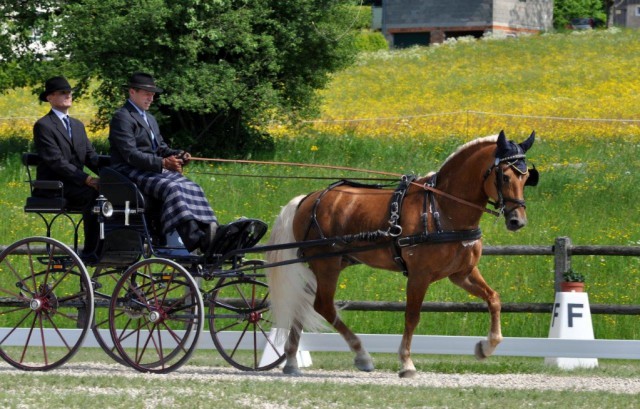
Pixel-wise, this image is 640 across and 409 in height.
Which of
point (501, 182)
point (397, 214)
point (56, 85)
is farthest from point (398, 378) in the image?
point (56, 85)

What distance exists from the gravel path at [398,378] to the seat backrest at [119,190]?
4.33 feet

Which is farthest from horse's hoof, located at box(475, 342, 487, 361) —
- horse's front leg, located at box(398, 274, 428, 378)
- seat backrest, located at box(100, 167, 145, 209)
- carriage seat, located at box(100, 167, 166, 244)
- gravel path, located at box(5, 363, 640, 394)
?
seat backrest, located at box(100, 167, 145, 209)

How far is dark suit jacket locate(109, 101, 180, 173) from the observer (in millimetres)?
9586

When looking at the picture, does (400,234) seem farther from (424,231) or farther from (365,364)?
(365,364)

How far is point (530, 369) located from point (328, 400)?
10.2ft

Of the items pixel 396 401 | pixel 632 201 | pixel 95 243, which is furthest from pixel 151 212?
pixel 632 201

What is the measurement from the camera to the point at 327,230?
9906 millimetres

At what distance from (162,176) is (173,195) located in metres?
0.26

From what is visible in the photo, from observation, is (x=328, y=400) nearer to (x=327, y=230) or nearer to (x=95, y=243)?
(x=327, y=230)

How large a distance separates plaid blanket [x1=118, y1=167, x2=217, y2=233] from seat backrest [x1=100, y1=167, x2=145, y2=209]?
5.5 inches

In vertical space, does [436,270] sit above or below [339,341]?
above

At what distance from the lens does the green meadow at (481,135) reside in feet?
46.4

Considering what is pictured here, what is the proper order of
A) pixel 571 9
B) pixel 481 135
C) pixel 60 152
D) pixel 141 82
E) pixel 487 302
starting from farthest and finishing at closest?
pixel 571 9 → pixel 481 135 → pixel 141 82 → pixel 60 152 → pixel 487 302

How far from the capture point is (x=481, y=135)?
979 inches
